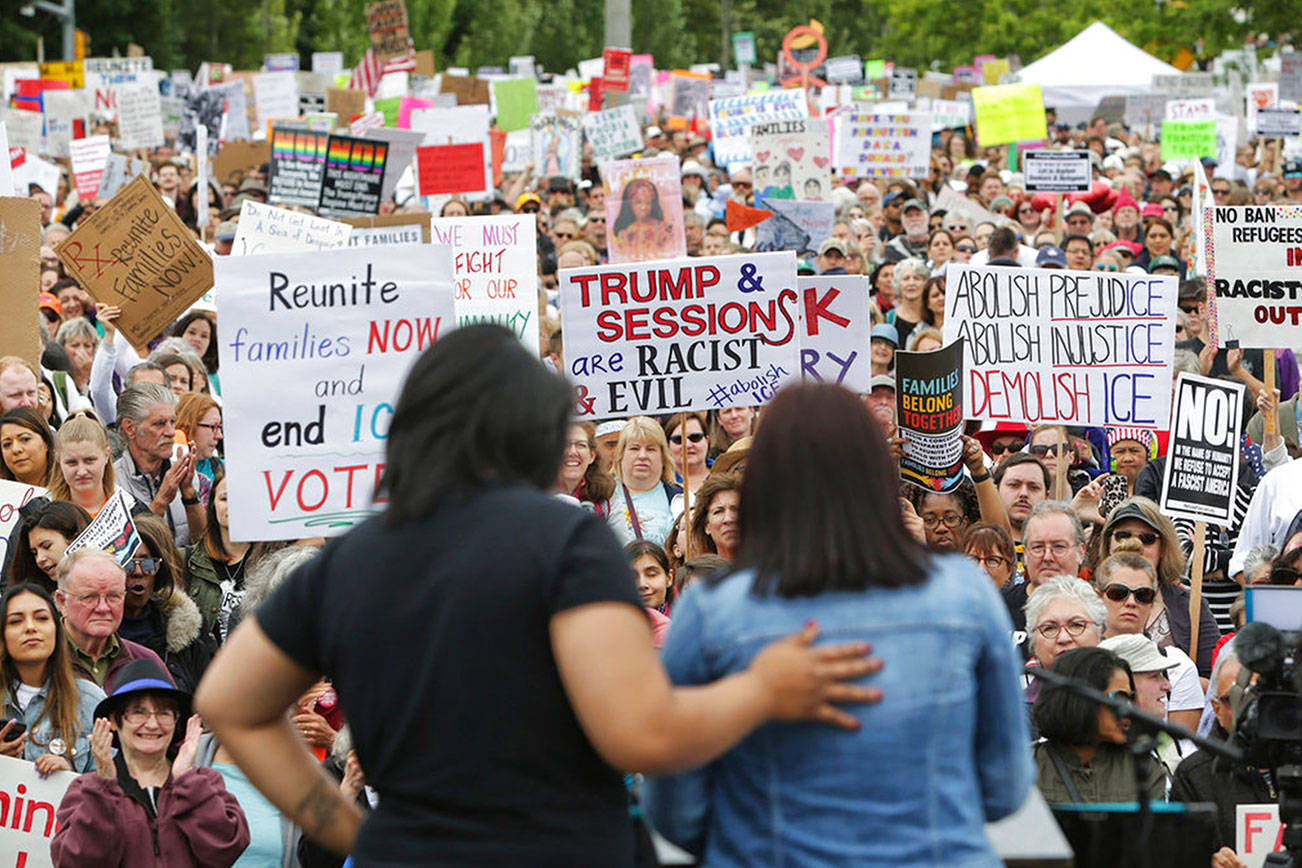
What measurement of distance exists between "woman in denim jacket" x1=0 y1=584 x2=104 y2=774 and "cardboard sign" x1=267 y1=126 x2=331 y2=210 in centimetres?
987

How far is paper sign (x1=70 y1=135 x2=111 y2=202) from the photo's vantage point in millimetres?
19578

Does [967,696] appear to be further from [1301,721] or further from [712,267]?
[712,267]

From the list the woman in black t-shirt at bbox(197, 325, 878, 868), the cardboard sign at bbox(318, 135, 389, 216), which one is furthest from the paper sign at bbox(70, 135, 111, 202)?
the woman in black t-shirt at bbox(197, 325, 878, 868)

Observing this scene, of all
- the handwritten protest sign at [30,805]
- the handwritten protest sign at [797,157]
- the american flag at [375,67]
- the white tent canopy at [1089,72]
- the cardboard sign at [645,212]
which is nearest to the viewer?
the handwritten protest sign at [30,805]

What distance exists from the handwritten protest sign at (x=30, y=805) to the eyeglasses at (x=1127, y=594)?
3422 millimetres

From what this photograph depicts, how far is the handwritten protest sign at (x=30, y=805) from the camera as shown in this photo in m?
5.39

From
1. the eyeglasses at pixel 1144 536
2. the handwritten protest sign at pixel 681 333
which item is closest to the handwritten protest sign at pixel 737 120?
the handwritten protest sign at pixel 681 333

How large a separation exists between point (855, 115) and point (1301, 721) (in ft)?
58.9

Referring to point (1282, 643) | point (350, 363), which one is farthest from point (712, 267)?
point (1282, 643)

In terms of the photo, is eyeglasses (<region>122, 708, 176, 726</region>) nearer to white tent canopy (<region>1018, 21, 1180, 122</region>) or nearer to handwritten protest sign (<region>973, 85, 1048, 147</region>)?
handwritten protest sign (<region>973, 85, 1048, 147</region>)

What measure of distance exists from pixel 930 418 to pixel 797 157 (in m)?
10.2

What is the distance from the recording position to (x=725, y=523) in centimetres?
697

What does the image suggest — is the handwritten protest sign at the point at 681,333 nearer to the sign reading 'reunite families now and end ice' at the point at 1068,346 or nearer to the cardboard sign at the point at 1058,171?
the sign reading 'reunite families now and end ice' at the point at 1068,346

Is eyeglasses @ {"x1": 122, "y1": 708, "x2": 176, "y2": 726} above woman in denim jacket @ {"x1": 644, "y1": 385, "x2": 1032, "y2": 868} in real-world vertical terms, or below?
below
